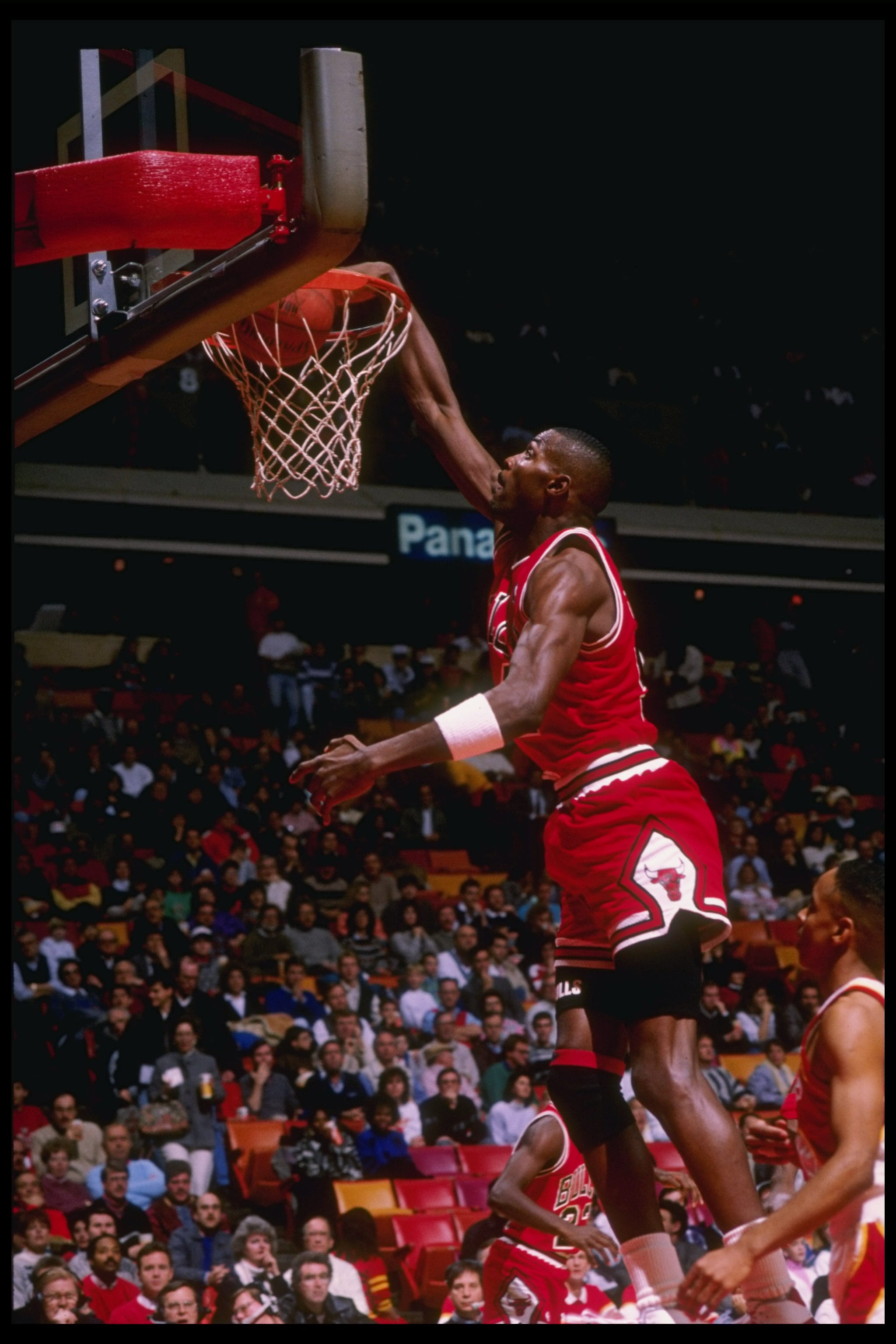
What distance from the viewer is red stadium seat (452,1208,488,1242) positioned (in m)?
9.44

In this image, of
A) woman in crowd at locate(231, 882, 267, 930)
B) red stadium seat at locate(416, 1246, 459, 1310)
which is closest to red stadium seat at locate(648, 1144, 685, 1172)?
red stadium seat at locate(416, 1246, 459, 1310)

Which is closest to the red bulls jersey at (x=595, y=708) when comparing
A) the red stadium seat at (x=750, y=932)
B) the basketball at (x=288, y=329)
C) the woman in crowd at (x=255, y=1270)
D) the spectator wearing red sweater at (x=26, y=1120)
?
the basketball at (x=288, y=329)

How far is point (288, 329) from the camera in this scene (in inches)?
205

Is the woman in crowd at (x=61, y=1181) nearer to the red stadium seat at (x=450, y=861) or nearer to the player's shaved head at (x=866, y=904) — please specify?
the red stadium seat at (x=450, y=861)

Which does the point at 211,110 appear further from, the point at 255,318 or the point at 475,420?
the point at 475,420

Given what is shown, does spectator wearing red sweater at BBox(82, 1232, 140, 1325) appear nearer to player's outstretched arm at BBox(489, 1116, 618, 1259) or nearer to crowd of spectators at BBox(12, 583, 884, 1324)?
crowd of spectators at BBox(12, 583, 884, 1324)

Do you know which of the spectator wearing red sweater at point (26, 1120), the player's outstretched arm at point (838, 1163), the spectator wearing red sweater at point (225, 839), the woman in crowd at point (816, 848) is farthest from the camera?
the woman in crowd at point (816, 848)

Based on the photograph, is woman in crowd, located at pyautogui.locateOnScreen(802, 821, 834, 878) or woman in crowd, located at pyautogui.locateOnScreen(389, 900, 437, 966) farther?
woman in crowd, located at pyautogui.locateOnScreen(802, 821, 834, 878)

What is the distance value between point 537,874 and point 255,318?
9739 mm

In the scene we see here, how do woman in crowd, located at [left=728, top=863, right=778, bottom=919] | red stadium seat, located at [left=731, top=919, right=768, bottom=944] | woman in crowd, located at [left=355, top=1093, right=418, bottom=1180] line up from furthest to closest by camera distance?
woman in crowd, located at [left=728, top=863, right=778, bottom=919], red stadium seat, located at [left=731, top=919, right=768, bottom=944], woman in crowd, located at [left=355, top=1093, right=418, bottom=1180]

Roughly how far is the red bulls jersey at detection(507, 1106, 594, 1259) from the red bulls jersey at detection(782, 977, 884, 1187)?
102cm

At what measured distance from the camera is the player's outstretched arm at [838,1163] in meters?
3.38

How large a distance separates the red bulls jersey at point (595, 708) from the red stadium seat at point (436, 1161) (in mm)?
6347

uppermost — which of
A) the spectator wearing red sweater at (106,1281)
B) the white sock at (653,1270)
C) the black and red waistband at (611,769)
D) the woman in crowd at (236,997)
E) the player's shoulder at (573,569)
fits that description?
the player's shoulder at (573,569)
